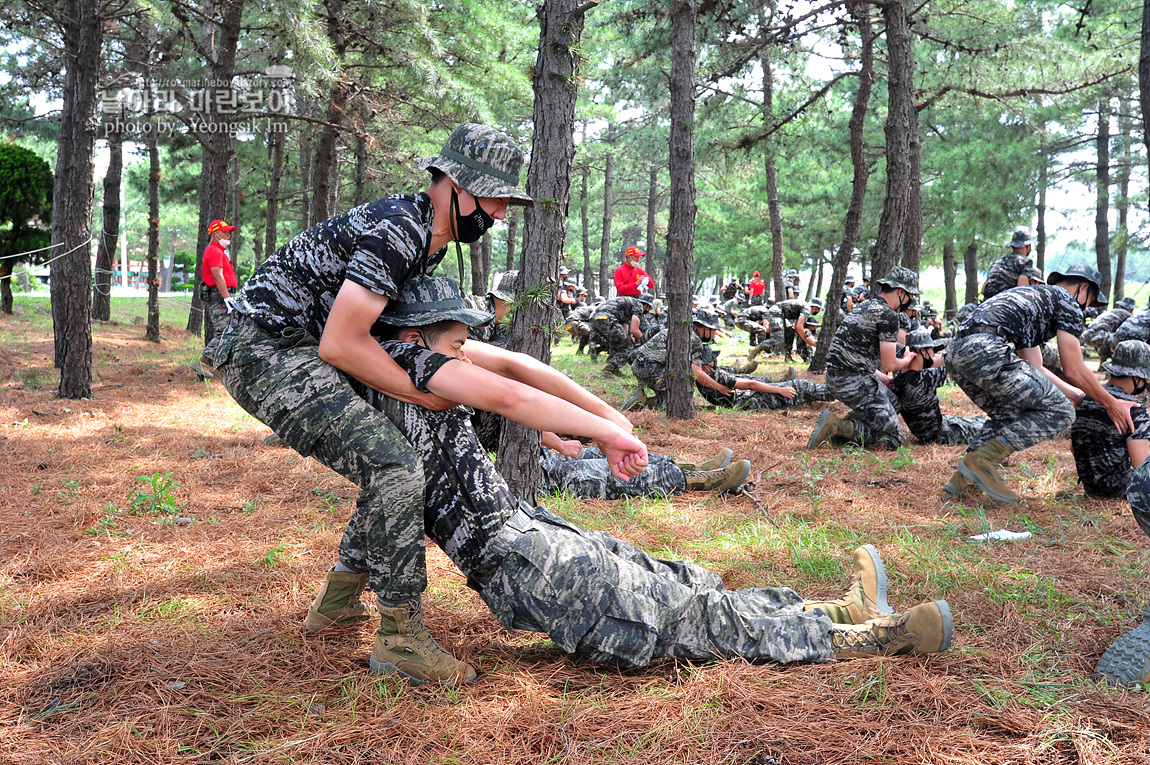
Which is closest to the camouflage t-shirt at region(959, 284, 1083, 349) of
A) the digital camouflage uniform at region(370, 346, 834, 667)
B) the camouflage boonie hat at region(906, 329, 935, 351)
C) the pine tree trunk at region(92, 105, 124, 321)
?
the camouflage boonie hat at region(906, 329, 935, 351)

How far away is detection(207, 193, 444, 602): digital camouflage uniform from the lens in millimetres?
2639

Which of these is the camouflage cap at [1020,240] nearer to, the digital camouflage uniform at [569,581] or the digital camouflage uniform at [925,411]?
the digital camouflage uniform at [925,411]

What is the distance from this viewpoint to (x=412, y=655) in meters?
2.78

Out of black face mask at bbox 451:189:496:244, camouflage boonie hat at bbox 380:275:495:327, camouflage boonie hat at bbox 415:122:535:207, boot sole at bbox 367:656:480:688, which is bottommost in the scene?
boot sole at bbox 367:656:480:688

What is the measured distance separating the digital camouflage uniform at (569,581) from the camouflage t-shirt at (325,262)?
1.23 ft

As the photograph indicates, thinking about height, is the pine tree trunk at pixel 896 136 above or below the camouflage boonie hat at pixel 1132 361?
above

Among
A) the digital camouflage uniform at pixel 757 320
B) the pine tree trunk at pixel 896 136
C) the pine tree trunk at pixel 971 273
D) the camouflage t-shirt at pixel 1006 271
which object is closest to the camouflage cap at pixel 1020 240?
the pine tree trunk at pixel 896 136

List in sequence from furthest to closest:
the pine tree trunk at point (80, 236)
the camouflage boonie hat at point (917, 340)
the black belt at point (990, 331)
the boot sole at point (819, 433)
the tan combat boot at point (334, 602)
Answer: the pine tree trunk at point (80, 236) < the camouflage boonie hat at point (917, 340) < the boot sole at point (819, 433) < the black belt at point (990, 331) < the tan combat boot at point (334, 602)

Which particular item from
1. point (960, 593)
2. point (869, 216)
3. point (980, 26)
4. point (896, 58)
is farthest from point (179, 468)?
point (869, 216)

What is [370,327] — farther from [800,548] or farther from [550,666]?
[800,548]

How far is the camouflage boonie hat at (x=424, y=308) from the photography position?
2729 millimetres

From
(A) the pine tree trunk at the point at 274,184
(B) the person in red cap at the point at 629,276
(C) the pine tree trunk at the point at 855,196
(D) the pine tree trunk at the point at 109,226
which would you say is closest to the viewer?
(C) the pine tree trunk at the point at 855,196

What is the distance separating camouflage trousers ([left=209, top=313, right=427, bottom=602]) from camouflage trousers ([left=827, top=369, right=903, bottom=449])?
5759 millimetres

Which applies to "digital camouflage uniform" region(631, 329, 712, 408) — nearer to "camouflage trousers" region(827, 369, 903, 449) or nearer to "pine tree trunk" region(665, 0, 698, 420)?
"pine tree trunk" region(665, 0, 698, 420)
